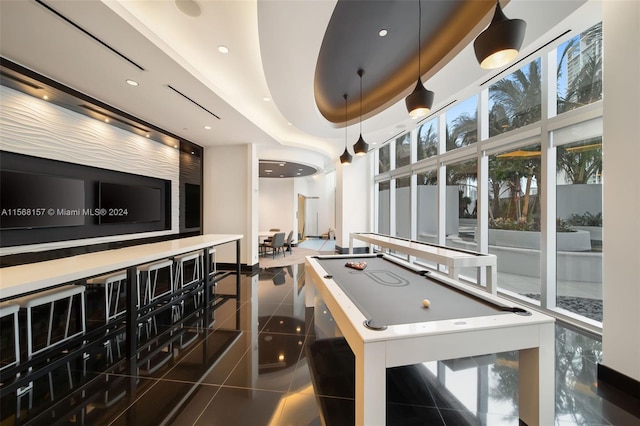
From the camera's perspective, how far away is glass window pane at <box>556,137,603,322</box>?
300 centimetres

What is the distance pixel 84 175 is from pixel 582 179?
7.11 meters

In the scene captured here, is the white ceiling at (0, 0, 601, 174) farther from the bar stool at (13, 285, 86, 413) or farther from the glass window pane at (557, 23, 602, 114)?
the bar stool at (13, 285, 86, 413)

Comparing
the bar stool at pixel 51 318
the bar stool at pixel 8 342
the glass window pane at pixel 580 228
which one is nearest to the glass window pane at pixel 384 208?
the glass window pane at pixel 580 228

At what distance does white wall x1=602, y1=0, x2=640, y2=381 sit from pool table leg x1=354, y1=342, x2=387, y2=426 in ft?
7.41

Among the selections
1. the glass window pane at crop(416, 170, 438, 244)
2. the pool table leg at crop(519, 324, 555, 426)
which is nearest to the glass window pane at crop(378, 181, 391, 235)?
the glass window pane at crop(416, 170, 438, 244)

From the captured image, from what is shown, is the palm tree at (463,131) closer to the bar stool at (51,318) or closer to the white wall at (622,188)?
the white wall at (622,188)

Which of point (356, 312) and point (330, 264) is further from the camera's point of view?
point (330, 264)

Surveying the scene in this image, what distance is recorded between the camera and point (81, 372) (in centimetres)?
230

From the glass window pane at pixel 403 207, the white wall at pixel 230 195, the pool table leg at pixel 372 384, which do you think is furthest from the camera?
the glass window pane at pixel 403 207

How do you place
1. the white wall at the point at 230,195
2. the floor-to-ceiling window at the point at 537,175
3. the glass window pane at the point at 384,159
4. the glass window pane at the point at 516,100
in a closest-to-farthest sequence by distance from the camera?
the floor-to-ceiling window at the point at 537,175 < the glass window pane at the point at 516,100 < the white wall at the point at 230,195 < the glass window pane at the point at 384,159

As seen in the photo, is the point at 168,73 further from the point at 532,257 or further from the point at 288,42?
the point at 532,257

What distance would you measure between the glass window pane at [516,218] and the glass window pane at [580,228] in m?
0.27

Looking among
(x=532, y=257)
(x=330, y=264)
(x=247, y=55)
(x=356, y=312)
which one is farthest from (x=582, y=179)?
(x=247, y=55)

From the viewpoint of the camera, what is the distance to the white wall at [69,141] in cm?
297
